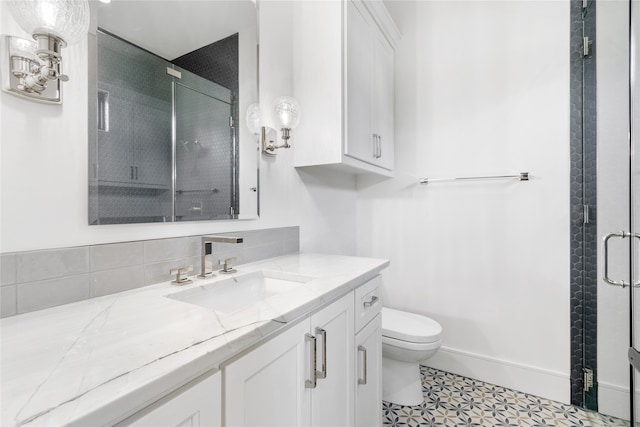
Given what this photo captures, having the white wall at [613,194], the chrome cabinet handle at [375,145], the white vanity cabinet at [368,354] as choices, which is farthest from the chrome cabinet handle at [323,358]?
the white wall at [613,194]

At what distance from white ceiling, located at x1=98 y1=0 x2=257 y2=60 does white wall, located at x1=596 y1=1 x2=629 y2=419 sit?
72.7 inches

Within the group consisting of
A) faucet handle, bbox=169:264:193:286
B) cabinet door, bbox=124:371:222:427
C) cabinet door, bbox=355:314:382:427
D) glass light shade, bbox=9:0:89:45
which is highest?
glass light shade, bbox=9:0:89:45

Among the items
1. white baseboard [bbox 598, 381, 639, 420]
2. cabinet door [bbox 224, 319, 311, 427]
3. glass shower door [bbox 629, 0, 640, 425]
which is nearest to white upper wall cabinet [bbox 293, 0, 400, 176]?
cabinet door [bbox 224, 319, 311, 427]

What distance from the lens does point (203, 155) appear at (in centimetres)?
121

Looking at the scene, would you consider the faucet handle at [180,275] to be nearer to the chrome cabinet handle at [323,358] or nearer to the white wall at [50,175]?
the white wall at [50,175]

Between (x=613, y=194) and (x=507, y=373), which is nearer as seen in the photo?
(x=613, y=194)

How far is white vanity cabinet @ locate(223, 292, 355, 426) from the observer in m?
0.63

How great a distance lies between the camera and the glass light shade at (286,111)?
55.5 inches

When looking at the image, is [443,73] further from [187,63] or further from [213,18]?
[187,63]

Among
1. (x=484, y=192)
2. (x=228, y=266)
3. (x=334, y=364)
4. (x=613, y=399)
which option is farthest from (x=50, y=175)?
A: (x=613, y=399)

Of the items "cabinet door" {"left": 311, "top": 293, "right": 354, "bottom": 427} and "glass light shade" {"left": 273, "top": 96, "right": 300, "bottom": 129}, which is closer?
"cabinet door" {"left": 311, "top": 293, "right": 354, "bottom": 427}

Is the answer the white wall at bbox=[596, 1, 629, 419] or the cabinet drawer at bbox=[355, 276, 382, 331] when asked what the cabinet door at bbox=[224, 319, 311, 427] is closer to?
the cabinet drawer at bbox=[355, 276, 382, 331]

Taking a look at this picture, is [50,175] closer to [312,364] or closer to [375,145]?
[312,364]

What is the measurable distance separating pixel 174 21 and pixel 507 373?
8.55 ft
